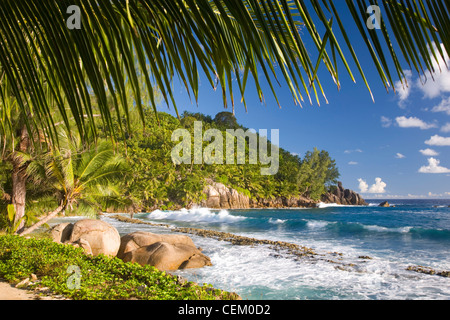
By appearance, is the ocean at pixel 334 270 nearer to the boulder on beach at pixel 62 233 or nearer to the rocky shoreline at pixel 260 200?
the boulder on beach at pixel 62 233

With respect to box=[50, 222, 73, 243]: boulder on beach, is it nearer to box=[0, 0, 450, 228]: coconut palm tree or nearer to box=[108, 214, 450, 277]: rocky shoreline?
box=[108, 214, 450, 277]: rocky shoreline

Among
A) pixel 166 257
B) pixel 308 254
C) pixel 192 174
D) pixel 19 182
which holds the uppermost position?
pixel 192 174

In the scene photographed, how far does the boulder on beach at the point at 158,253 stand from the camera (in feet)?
28.1

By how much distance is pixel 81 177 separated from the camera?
9984 mm

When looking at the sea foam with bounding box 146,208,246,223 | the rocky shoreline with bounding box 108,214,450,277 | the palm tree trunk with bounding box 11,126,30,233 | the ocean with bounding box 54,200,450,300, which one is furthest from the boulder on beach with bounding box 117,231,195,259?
the sea foam with bounding box 146,208,246,223

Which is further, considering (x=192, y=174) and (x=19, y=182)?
(x=192, y=174)

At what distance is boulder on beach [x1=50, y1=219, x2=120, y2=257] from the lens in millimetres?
9164

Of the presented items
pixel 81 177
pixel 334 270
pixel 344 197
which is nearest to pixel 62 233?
pixel 81 177

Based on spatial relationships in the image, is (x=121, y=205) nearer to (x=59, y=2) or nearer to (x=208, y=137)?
(x=59, y=2)

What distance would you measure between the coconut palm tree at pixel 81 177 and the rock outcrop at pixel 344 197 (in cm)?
5527

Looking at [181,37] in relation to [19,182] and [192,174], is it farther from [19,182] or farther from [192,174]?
[192,174]

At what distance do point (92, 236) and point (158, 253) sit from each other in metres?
2.29
